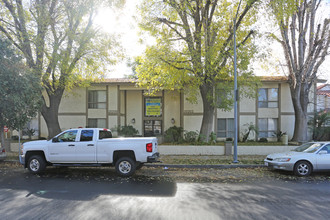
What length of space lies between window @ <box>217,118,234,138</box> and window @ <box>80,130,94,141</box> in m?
13.0

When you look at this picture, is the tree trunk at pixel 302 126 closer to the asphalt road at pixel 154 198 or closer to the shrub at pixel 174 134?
the shrub at pixel 174 134

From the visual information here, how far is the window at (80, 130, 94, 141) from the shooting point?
8.62m

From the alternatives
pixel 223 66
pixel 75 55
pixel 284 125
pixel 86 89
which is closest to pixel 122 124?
pixel 86 89

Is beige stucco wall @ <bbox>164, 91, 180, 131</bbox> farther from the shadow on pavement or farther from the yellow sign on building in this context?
the shadow on pavement

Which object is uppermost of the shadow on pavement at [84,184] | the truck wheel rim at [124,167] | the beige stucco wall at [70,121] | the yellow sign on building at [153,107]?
the yellow sign on building at [153,107]

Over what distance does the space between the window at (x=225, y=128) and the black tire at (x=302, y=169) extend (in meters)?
10.8

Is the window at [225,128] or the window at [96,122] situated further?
the window at [96,122]

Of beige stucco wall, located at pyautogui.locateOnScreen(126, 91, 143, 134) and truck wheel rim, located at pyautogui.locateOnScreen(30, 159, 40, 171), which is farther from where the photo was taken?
beige stucco wall, located at pyautogui.locateOnScreen(126, 91, 143, 134)

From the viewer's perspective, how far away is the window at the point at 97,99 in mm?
19859

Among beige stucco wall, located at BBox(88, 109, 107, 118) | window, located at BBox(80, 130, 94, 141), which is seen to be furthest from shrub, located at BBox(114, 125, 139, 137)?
window, located at BBox(80, 130, 94, 141)

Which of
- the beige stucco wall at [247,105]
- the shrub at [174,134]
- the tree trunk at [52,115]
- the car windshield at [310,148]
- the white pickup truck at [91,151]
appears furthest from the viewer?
the beige stucco wall at [247,105]

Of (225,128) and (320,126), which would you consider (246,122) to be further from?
(320,126)

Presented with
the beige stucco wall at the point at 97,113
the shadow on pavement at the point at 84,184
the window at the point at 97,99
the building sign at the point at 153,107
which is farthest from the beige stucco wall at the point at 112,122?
the shadow on pavement at the point at 84,184

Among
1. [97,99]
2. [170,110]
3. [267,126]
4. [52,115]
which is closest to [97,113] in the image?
[97,99]
